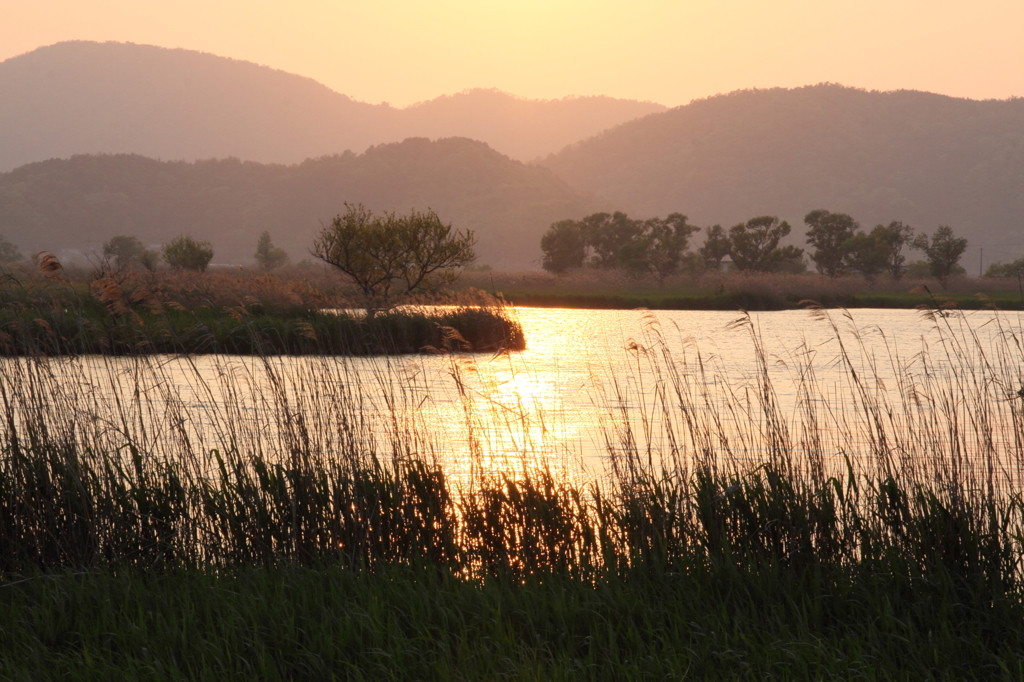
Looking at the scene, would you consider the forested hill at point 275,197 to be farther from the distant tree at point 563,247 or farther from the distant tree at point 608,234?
the distant tree at point 563,247

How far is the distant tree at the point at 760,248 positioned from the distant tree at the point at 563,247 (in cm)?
1583

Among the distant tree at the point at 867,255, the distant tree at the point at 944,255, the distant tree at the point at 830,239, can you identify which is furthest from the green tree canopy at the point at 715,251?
the distant tree at the point at 944,255

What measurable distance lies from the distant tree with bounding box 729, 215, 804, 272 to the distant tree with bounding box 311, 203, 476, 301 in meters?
47.7

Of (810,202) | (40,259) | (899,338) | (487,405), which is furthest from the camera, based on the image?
(810,202)

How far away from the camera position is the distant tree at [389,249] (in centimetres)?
3675

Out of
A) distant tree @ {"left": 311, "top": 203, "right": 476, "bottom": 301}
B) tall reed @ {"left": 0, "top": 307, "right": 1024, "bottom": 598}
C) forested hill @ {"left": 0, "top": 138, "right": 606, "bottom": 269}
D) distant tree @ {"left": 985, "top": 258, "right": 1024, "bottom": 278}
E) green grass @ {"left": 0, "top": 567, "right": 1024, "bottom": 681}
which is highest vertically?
forested hill @ {"left": 0, "top": 138, "right": 606, "bottom": 269}

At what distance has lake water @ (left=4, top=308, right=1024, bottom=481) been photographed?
677 centimetres

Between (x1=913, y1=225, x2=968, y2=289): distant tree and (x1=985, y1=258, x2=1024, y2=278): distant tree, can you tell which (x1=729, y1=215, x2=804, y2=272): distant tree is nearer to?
(x1=913, y1=225, x2=968, y2=289): distant tree

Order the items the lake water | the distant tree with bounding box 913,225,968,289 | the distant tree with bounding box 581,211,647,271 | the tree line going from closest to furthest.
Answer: the lake water < the distant tree with bounding box 913,225,968,289 < the tree line < the distant tree with bounding box 581,211,647,271

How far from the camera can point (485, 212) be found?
160 meters

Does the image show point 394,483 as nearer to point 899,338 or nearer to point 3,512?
point 3,512

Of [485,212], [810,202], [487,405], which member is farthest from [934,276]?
[810,202]

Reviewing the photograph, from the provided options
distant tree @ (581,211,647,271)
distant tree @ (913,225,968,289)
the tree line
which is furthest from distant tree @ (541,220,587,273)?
distant tree @ (913,225,968,289)

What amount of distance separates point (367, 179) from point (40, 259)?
168 meters
